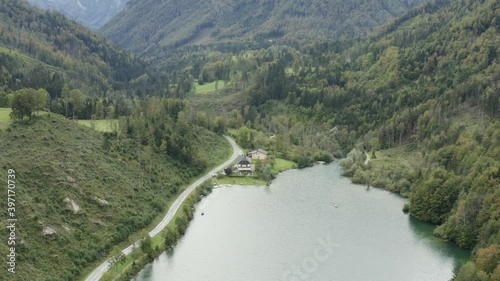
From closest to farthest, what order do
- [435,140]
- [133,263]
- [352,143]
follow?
[133,263] < [435,140] < [352,143]

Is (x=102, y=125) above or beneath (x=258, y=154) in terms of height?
above

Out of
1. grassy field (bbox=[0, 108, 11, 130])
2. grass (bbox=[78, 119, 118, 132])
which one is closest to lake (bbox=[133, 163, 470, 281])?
grass (bbox=[78, 119, 118, 132])

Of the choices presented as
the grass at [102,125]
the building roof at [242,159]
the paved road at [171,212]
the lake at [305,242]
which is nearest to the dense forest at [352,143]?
the grass at [102,125]

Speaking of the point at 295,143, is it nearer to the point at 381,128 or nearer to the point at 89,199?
the point at 381,128

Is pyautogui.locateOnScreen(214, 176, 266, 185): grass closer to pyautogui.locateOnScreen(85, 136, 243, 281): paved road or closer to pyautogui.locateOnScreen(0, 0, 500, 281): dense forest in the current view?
pyautogui.locateOnScreen(85, 136, 243, 281): paved road

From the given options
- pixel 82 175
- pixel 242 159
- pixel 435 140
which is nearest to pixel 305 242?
pixel 82 175

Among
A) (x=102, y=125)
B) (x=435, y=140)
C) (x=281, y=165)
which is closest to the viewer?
(x=102, y=125)

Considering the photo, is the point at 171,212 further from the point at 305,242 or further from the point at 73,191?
the point at 305,242
